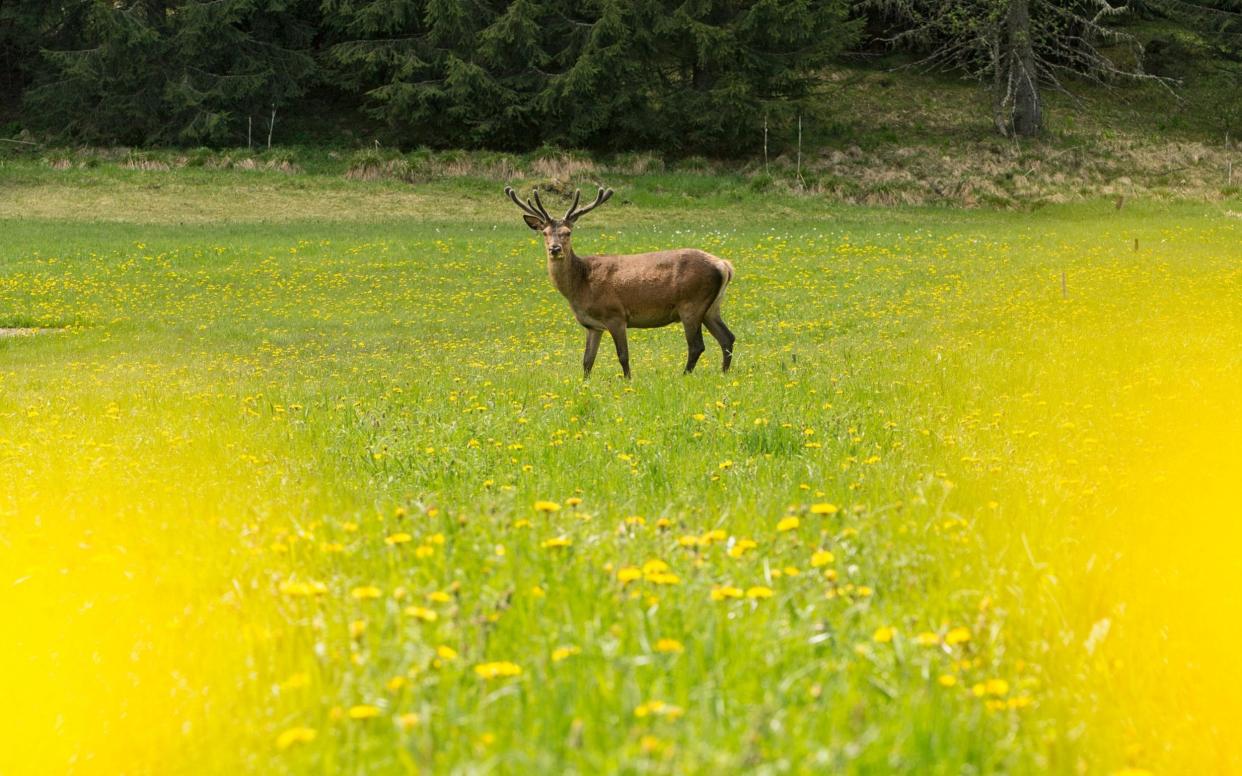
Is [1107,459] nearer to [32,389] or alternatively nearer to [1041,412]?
[1041,412]

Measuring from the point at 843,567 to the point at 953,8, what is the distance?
170 feet

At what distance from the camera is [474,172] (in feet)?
151

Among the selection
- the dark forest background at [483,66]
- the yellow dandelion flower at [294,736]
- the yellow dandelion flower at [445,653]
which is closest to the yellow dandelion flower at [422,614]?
the yellow dandelion flower at [445,653]

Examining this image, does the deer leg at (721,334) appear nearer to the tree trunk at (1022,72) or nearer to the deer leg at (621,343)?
the deer leg at (621,343)

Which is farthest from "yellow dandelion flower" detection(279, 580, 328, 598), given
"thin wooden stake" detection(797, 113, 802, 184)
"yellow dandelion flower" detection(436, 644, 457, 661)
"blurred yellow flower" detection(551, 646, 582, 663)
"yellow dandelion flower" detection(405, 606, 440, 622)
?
"thin wooden stake" detection(797, 113, 802, 184)

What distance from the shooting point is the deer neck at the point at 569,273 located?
46.6 feet

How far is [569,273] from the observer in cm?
1428

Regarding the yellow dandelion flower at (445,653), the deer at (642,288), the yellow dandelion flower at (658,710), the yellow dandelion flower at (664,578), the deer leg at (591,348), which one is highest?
the yellow dandelion flower at (658,710)

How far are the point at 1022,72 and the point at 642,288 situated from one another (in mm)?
38466

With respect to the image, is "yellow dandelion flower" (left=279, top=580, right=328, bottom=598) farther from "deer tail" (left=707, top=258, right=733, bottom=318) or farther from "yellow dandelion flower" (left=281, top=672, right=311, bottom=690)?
"deer tail" (left=707, top=258, right=733, bottom=318)

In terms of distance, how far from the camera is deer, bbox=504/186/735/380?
1416 centimetres

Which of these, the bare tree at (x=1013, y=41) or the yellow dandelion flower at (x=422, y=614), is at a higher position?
the bare tree at (x=1013, y=41)

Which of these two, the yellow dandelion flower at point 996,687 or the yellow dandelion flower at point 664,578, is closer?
the yellow dandelion flower at point 996,687

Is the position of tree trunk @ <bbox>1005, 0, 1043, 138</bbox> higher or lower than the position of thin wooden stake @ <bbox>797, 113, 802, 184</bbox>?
higher
